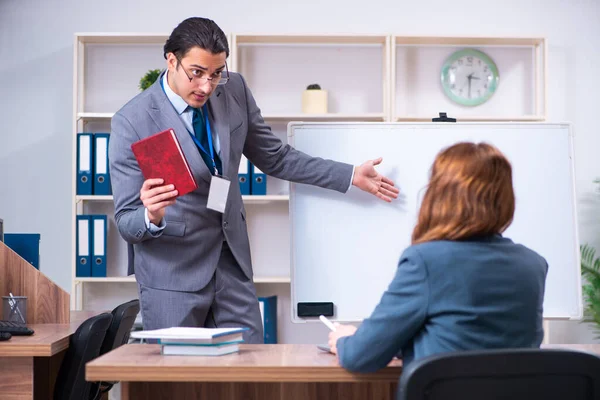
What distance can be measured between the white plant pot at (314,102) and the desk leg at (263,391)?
2.56m

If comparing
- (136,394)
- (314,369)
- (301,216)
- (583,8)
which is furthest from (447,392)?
(583,8)

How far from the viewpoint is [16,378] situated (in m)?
Result: 2.15

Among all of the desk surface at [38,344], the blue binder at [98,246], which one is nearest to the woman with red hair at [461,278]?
the desk surface at [38,344]

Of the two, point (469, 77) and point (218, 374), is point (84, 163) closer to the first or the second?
point (469, 77)

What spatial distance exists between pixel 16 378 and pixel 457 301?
1.32 meters

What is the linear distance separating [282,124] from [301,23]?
61 cm

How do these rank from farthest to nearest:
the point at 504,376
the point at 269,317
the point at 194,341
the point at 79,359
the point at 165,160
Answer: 1. the point at 269,317
2. the point at 79,359
3. the point at 165,160
4. the point at 194,341
5. the point at 504,376

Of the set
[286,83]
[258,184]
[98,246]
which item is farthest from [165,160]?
[286,83]

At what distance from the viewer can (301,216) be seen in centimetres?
250

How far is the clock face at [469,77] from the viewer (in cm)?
461

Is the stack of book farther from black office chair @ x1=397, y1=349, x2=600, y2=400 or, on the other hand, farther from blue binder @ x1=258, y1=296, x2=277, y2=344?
blue binder @ x1=258, y1=296, x2=277, y2=344

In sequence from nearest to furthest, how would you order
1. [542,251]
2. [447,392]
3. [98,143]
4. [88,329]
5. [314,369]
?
[447,392], [314,369], [88,329], [542,251], [98,143]

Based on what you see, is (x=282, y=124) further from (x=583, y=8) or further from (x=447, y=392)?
(x=447, y=392)

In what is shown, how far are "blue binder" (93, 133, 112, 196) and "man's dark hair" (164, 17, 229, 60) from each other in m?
2.18
